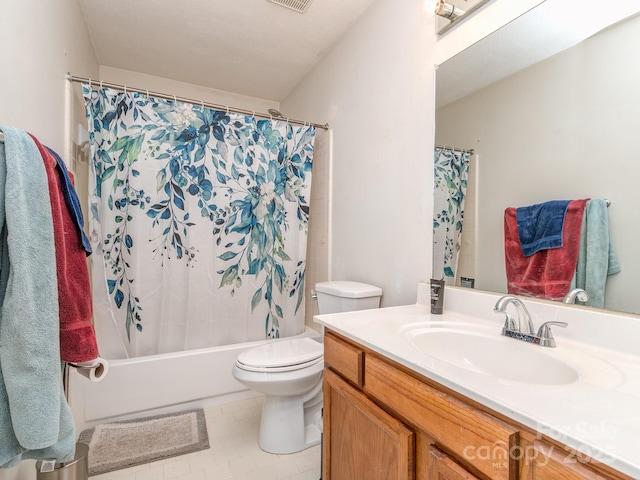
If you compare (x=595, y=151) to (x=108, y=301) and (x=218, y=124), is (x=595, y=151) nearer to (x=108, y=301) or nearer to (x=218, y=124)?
(x=218, y=124)

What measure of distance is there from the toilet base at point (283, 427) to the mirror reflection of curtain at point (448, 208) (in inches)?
38.7

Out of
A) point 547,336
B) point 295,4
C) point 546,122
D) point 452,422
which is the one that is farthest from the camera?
point 295,4

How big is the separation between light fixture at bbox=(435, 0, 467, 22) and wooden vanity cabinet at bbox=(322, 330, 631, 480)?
1.30m

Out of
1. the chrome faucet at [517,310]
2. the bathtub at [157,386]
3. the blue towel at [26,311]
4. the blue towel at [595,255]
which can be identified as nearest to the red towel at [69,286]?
the blue towel at [26,311]

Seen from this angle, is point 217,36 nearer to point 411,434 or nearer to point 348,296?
point 348,296

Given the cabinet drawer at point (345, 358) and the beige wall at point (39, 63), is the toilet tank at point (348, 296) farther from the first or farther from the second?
the beige wall at point (39, 63)

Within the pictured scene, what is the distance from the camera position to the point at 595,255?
87 centimetres

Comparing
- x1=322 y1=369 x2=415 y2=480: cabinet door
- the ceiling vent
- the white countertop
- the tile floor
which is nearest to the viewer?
the white countertop

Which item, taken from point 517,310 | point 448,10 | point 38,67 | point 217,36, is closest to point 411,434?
point 517,310

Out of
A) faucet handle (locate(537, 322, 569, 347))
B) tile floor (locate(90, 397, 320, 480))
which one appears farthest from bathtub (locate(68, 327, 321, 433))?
faucet handle (locate(537, 322, 569, 347))

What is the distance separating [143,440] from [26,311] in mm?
1319

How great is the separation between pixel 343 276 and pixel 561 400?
1.52m

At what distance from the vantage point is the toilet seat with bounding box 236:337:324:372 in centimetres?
149

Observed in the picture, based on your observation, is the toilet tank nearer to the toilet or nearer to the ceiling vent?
the toilet
